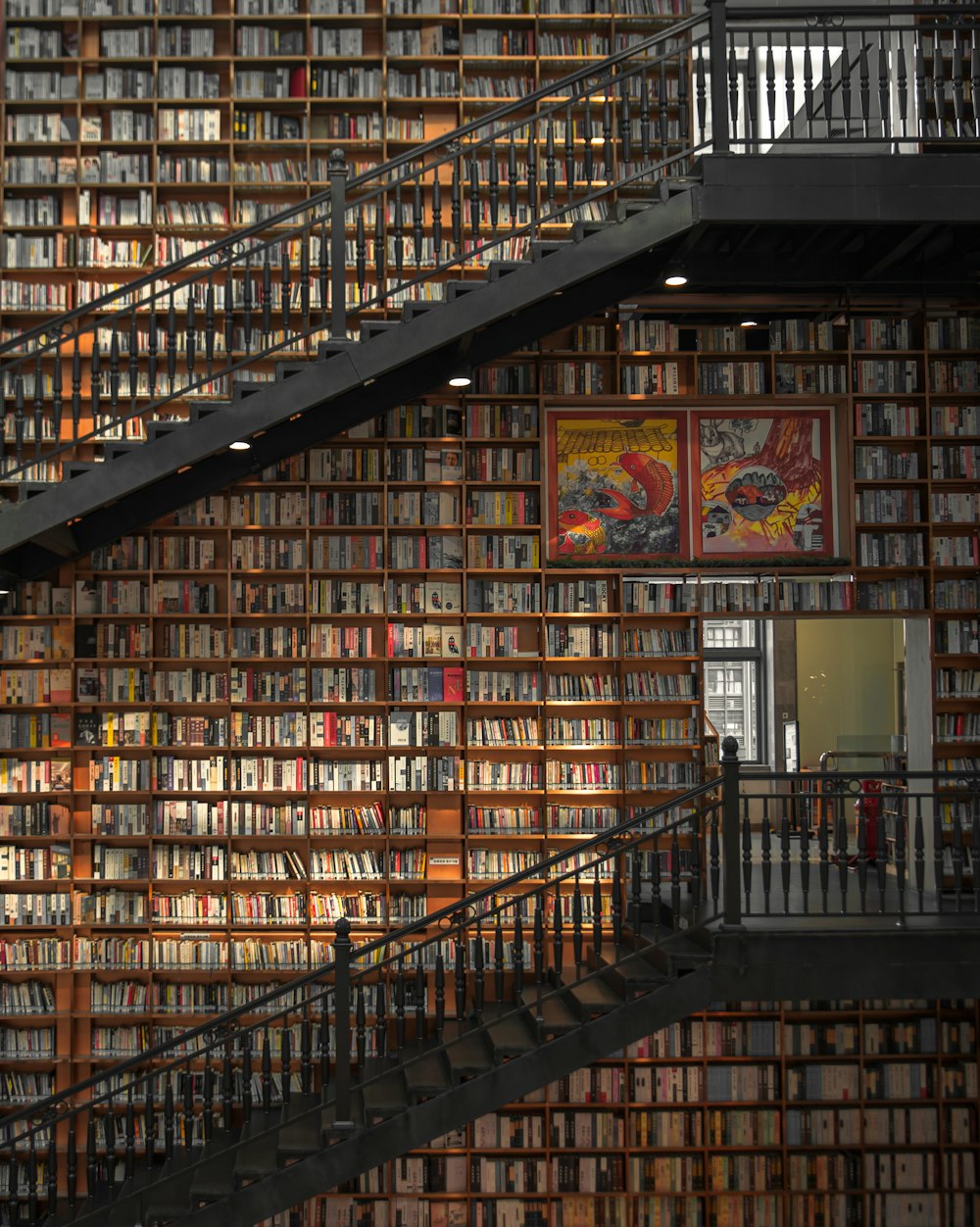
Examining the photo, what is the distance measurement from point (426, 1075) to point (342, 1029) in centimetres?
47

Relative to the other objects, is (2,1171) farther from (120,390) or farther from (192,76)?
(192,76)

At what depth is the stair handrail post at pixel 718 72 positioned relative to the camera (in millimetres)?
5238

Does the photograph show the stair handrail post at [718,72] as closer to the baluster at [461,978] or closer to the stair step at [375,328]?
the stair step at [375,328]

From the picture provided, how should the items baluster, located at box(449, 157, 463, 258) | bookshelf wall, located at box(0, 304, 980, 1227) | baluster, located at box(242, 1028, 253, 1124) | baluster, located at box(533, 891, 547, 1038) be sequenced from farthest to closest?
bookshelf wall, located at box(0, 304, 980, 1227)
baluster, located at box(449, 157, 463, 258)
baluster, located at box(242, 1028, 253, 1124)
baluster, located at box(533, 891, 547, 1038)

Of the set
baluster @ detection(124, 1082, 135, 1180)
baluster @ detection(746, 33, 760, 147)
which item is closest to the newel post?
baluster @ detection(124, 1082, 135, 1180)

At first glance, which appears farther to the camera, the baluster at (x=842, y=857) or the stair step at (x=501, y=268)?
the stair step at (x=501, y=268)

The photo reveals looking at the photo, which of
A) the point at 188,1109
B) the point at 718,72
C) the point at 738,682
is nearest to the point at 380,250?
the point at 718,72

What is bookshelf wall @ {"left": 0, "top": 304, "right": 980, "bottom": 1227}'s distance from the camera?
618 centimetres

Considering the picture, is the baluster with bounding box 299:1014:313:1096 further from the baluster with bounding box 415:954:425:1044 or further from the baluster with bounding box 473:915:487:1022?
the baluster with bounding box 473:915:487:1022

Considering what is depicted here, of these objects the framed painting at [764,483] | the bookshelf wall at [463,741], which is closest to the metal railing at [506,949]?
the bookshelf wall at [463,741]

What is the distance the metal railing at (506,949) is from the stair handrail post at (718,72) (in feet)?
9.47

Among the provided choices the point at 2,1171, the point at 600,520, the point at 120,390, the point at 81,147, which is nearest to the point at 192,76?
the point at 81,147

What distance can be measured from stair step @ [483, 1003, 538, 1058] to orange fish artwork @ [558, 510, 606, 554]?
8.35 feet

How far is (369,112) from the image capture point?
654 centimetres
